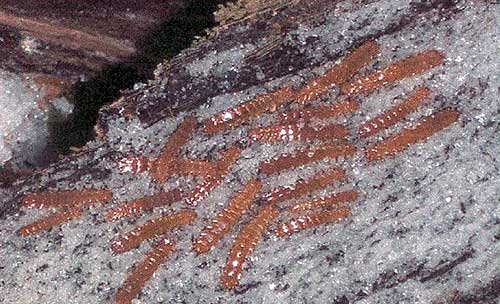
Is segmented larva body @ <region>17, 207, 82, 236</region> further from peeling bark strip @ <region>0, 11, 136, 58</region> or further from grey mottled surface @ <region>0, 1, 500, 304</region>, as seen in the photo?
peeling bark strip @ <region>0, 11, 136, 58</region>

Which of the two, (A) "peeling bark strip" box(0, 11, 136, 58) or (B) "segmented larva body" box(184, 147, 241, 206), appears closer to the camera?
(B) "segmented larva body" box(184, 147, 241, 206)

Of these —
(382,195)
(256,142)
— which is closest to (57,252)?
(256,142)

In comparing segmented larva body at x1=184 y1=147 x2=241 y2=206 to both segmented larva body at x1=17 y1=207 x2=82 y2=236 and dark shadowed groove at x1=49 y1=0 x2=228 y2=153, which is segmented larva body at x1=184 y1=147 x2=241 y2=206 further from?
dark shadowed groove at x1=49 y1=0 x2=228 y2=153

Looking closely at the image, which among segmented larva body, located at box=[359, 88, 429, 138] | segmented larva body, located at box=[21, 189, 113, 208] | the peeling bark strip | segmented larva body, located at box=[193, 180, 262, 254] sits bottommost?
segmented larva body, located at box=[193, 180, 262, 254]

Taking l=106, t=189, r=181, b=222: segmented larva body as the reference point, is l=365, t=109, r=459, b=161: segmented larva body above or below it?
below

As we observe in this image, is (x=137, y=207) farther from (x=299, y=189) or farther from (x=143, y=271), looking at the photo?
(x=299, y=189)

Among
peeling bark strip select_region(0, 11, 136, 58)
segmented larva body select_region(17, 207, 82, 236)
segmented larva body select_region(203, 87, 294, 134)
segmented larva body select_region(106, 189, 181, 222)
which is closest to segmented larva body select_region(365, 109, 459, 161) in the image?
segmented larva body select_region(203, 87, 294, 134)

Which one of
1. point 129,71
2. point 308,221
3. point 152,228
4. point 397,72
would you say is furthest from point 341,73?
point 129,71

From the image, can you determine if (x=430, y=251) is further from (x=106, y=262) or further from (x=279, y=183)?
(x=106, y=262)
